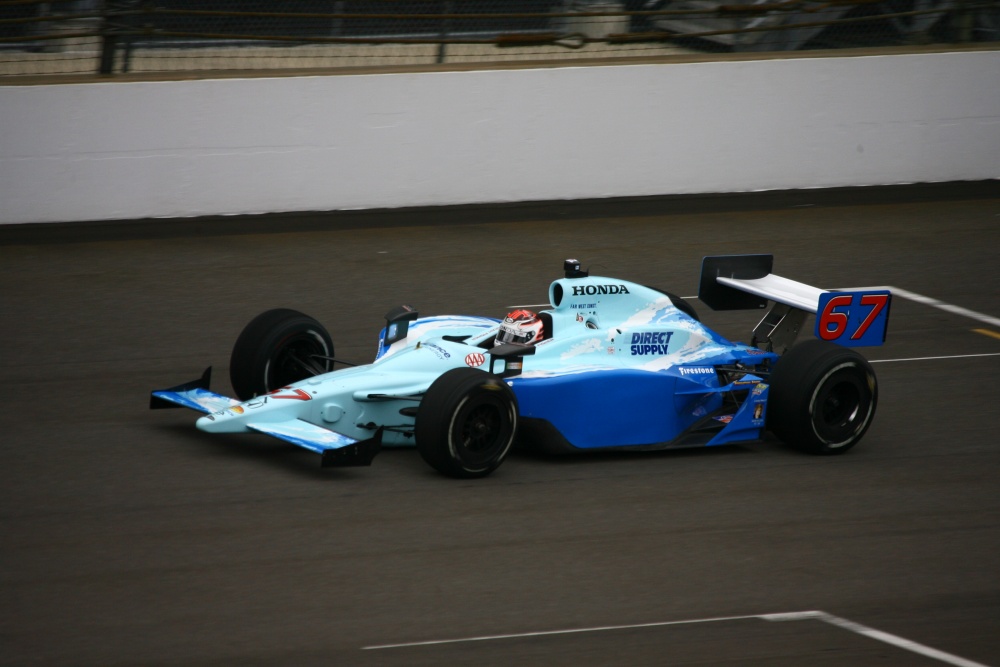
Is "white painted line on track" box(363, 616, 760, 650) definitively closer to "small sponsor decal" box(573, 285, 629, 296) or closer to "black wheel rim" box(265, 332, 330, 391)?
"small sponsor decal" box(573, 285, 629, 296)

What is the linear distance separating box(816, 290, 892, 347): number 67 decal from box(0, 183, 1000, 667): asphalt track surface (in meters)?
0.70

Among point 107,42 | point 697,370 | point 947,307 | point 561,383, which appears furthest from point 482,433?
point 107,42

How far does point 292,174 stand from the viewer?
14375 mm

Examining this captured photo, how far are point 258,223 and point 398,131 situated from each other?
1.85 meters

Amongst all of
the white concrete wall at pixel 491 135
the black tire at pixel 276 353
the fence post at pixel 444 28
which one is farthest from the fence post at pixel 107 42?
the black tire at pixel 276 353

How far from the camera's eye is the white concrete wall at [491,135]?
13672 mm

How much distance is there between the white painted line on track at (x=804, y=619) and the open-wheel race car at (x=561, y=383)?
65.5 inches

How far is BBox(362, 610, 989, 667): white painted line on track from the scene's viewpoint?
5223mm

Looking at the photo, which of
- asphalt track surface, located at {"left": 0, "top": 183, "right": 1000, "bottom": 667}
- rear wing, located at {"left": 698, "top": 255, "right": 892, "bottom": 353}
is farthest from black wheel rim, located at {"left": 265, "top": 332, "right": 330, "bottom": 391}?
rear wing, located at {"left": 698, "top": 255, "right": 892, "bottom": 353}

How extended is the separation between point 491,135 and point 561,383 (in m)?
7.96

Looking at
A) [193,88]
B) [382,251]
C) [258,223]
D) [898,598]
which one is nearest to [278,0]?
[193,88]

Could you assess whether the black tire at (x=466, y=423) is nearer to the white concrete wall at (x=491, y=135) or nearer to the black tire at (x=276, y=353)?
the black tire at (x=276, y=353)

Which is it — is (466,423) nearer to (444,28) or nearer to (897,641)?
(897,641)

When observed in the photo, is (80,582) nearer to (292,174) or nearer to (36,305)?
(36,305)
